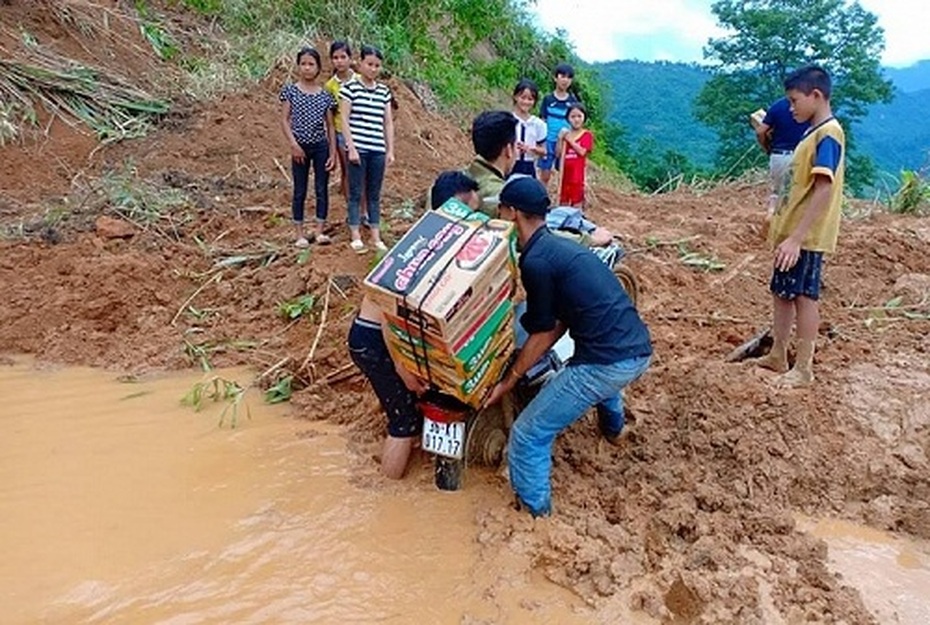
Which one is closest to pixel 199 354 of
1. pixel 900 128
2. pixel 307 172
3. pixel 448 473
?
pixel 307 172

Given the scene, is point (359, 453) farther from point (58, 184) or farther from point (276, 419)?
point (58, 184)

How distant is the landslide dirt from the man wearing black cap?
0.30 m

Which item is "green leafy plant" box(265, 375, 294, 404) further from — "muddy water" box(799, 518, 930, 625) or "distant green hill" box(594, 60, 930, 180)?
"distant green hill" box(594, 60, 930, 180)

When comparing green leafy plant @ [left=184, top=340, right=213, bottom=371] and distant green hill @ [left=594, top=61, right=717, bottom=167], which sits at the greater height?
distant green hill @ [left=594, top=61, right=717, bottom=167]

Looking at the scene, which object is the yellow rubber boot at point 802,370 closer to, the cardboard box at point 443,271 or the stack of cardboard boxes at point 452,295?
the stack of cardboard boxes at point 452,295

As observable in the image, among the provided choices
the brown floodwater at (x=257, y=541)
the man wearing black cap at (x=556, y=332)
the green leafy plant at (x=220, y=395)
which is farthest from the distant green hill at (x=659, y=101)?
the man wearing black cap at (x=556, y=332)

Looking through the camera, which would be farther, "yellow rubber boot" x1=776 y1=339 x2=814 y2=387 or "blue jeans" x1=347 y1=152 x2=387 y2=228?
→ "blue jeans" x1=347 y1=152 x2=387 y2=228

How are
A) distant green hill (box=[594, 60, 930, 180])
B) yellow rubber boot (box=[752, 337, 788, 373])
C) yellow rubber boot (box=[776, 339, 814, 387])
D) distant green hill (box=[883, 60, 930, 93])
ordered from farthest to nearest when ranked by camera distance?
1. distant green hill (box=[883, 60, 930, 93])
2. distant green hill (box=[594, 60, 930, 180])
3. yellow rubber boot (box=[752, 337, 788, 373])
4. yellow rubber boot (box=[776, 339, 814, 387])

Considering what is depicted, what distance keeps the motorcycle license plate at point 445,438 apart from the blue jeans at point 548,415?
24cm

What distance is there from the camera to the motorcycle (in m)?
3.42

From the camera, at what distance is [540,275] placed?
299cm

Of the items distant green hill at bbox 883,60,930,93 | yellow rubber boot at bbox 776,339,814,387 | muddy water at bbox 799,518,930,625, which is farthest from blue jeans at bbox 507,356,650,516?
distant green hill at bbox 883,60,930,93

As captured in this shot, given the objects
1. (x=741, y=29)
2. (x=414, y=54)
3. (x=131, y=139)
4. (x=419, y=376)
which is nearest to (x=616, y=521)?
(x=419, y=376)

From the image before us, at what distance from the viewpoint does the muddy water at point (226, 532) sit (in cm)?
288
